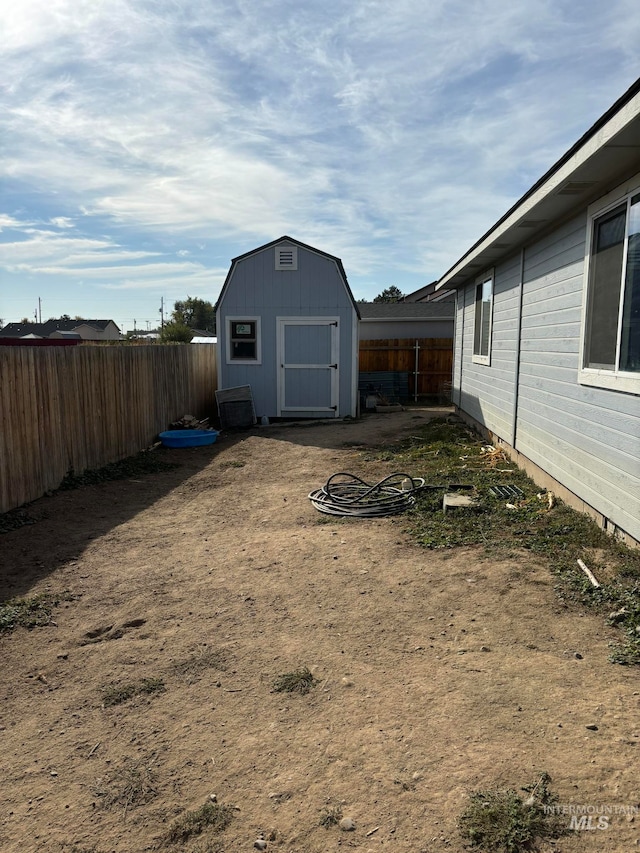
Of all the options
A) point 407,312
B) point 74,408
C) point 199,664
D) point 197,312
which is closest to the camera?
point 199,664

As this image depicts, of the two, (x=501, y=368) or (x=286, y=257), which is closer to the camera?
(x=501, y=368)

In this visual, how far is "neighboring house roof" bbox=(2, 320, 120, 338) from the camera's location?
54094 millimetres

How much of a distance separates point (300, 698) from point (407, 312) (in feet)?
65.7

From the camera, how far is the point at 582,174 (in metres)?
4.63

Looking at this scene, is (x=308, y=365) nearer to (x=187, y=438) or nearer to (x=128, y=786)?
(x=187, y=438)

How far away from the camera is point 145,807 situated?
211 cm

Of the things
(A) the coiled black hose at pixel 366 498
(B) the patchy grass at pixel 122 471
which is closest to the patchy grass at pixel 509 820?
(A) the coiled black hose at pixel 366 498

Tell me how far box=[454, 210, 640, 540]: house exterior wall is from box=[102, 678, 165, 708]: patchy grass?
10.8 ft

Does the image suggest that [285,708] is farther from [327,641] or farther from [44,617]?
[44,617]

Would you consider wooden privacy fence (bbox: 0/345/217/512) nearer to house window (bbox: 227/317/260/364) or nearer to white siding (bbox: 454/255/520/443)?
house window (bbox: 227/317/260/364)

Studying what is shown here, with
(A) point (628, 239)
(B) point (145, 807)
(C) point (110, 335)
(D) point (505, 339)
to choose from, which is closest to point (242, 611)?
(B) point (145, 807)

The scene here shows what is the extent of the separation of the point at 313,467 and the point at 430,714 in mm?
5677

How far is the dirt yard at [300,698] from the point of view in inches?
80.8

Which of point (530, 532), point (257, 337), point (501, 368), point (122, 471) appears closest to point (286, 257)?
point (257, 337)
